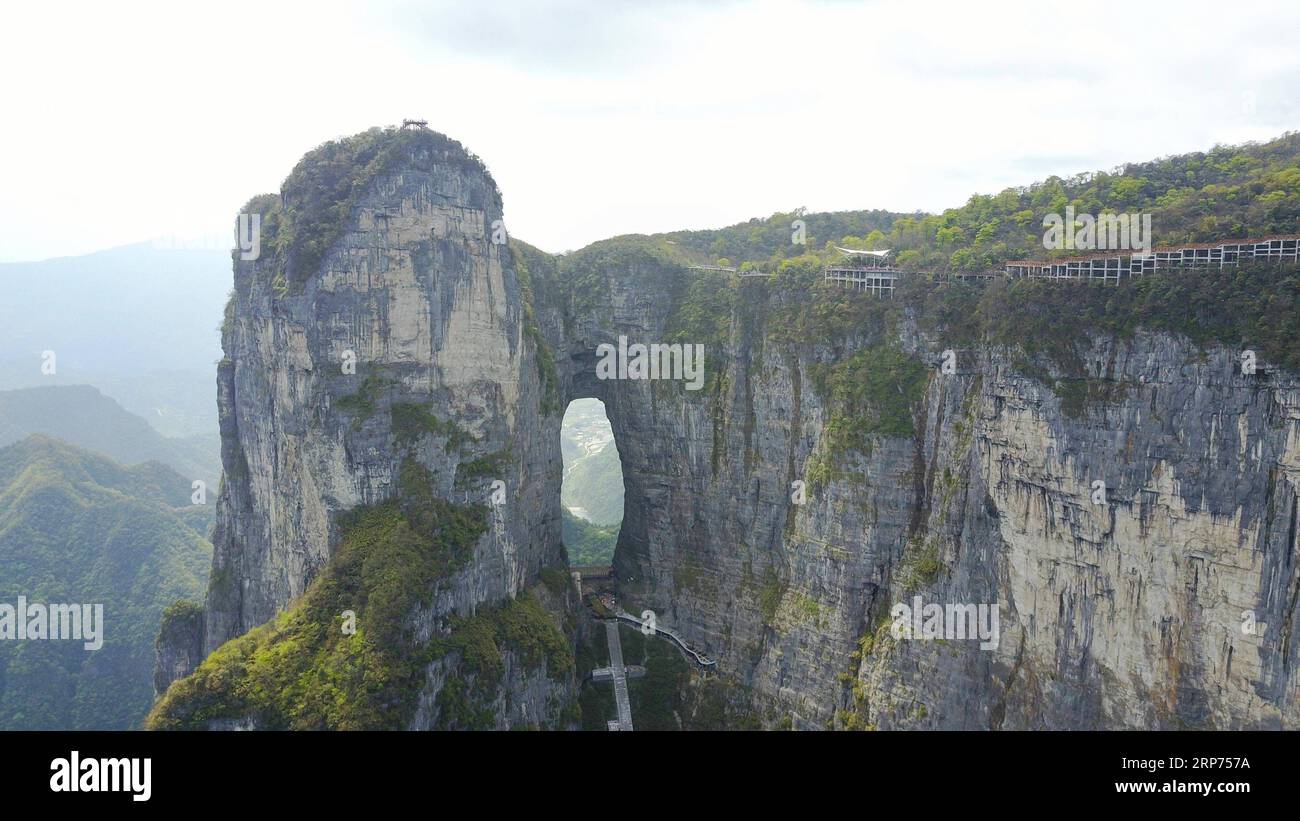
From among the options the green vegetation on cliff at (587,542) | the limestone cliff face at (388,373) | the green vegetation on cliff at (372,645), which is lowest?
the green vegetation on cliff at (587,542)

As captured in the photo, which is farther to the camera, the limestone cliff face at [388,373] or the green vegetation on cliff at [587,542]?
the green vegetation on cliff at [587,542]

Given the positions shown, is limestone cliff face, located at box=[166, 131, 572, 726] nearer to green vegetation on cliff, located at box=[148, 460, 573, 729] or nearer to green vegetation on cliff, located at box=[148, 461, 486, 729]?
green vegetation on cliff, located at box=[148, 460, 573, 729]

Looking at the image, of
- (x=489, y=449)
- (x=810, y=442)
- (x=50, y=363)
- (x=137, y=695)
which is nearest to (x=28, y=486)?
(x=50, y=363)

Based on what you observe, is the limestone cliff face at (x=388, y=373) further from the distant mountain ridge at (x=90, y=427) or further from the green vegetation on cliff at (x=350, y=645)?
the distant mountain ridge at (x=90, y=427)

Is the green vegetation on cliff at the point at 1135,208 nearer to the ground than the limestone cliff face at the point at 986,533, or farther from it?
farther from it

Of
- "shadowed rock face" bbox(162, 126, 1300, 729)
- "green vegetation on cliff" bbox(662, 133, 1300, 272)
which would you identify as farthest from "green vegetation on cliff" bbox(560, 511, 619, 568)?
"green vegetation on cliff" bbox(662, 133, 1300, 272)

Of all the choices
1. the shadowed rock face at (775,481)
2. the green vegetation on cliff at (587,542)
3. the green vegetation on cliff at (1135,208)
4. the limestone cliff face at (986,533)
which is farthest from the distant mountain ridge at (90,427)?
the green vegetation on cliff at (1135,208)

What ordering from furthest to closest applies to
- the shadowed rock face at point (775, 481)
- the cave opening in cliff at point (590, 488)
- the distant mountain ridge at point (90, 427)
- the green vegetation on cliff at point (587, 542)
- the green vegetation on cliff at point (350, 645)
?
the distant mountain ridge at point (90, 427), the cave opening in cliff at point (590, 488), the green vegetation on cliff at point (587, 542), the green vegetation on cliff at point (350, 645), the shadowed rock face at point (775, 481)
